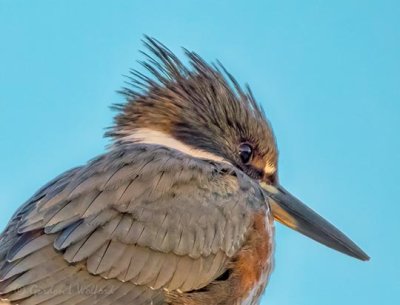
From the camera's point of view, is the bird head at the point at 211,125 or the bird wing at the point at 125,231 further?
the bird head at the point at 211,125

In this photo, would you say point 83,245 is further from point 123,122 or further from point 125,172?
point 123,122

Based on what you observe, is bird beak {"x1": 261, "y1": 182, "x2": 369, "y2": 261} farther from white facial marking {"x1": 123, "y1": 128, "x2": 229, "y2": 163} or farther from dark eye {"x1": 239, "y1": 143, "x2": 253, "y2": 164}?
white facial marking {"x1": 123, "y1": 128, "x2": 229, "y2": 163}

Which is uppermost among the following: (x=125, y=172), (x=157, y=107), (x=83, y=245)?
(x=157, y=107)

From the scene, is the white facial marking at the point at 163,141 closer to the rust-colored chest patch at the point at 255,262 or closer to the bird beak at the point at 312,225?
the bird beak at the point at 312,225

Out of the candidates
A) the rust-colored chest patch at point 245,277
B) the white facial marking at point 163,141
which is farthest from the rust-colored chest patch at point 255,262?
the white facial marking at point 163,141

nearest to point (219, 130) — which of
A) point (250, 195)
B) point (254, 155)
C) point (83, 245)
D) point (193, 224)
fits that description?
point (254, 155)

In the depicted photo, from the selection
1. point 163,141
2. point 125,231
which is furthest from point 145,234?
point 163,141

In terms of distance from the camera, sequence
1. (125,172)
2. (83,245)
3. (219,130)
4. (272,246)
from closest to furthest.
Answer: (83,245) < (125,172) < (272,246) < (219,130)
